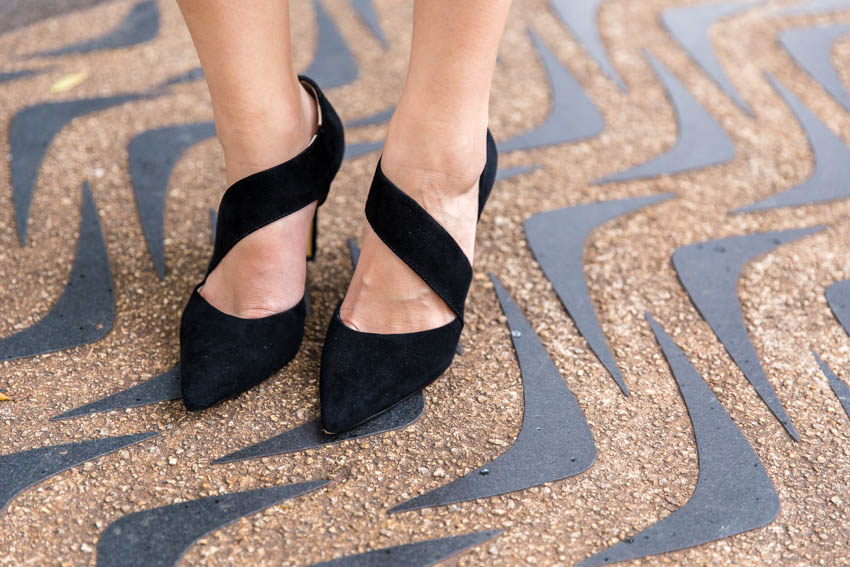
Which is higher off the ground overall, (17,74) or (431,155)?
(431,155)

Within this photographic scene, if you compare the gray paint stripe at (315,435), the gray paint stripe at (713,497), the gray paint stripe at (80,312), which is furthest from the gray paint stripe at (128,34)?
the gray paint stripe at (713,497)

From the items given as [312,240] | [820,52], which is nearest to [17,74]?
[312,240]

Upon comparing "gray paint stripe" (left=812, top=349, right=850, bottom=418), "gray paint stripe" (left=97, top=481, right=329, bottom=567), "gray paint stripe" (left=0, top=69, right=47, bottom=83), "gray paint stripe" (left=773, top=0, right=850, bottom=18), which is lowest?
"gray paint stripe" (left=97, top=481, right=329, bottom=567)

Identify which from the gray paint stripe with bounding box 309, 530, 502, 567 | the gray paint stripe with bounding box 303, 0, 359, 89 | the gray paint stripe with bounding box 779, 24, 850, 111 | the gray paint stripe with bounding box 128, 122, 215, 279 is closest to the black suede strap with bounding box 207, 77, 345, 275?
the gray paint stripe with bounding box 128, 122, 215, 279

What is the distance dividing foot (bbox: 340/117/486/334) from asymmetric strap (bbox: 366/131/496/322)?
0.01 m

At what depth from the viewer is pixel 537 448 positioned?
863 mm

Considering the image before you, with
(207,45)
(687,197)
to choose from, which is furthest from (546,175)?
(207,45)

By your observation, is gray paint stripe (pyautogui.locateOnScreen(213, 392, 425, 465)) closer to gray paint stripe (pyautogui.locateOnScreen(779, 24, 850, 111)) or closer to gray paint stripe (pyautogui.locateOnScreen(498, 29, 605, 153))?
gray paint stripe (pyautogui.locateOnScreen(498, 29, 605, 153))

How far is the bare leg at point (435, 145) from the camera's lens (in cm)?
75

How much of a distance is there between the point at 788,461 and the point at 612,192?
0.56 metres

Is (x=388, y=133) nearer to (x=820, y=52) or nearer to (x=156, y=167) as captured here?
(x=156, y=167)

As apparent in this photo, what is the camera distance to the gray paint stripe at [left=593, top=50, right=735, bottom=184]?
4.35 feet

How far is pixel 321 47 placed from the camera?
164 centimetres

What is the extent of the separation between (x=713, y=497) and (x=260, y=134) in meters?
Result: 0.65
